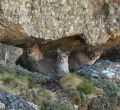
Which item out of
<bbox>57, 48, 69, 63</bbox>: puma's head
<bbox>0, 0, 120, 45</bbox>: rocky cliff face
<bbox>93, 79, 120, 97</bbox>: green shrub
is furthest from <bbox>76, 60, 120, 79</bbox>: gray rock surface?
<bbox>57, 48, 69, 63</bbox>: puma's head

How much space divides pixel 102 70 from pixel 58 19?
2.56 meters

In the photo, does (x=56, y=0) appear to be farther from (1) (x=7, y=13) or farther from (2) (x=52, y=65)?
(2) (x=52, y=65)

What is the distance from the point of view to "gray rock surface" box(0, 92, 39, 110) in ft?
39.1

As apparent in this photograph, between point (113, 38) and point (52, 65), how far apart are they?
284cm

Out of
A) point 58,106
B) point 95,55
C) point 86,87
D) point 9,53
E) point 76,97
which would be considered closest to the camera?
point 58,106

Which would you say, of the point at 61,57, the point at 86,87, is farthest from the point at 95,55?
the point at 86,87

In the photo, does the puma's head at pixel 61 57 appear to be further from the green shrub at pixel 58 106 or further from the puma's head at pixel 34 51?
the green shrub at pixel 58 106

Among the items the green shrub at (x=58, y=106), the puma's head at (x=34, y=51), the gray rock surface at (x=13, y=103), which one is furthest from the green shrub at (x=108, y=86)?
the gray rock surface at (x=13, y=103)

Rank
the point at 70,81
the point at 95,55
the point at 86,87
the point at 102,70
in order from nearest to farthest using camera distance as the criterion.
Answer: the point at 86,87 < the point at 70,81 < the point at 102,70 < the point at 95,55

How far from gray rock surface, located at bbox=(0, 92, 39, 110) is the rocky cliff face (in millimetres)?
4204

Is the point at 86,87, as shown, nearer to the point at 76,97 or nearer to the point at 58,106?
the point at 76,97

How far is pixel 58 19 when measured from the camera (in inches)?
685

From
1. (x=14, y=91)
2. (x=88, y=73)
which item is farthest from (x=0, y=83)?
(x=88, y=73)

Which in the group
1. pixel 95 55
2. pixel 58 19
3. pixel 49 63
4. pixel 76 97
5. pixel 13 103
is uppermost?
pixel 58 19
